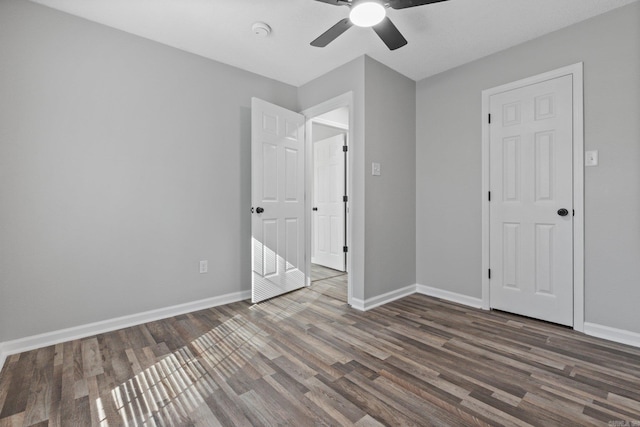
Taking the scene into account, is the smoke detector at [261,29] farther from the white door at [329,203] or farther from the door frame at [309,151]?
the white door at [329,203]

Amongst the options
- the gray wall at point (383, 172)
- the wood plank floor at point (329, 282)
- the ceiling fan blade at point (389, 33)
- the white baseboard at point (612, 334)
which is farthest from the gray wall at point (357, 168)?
the white baseboard at point (612, 334)

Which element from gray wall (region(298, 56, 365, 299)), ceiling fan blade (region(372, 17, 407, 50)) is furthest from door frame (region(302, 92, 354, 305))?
ceiling fan blade (region(372, 17, 407, 50))

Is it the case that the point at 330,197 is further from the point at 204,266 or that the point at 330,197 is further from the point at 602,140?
the point at 602,140

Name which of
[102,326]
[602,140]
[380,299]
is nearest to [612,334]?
[602,140]

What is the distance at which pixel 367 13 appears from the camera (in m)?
1.88

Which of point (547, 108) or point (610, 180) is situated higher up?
point (547, 108)

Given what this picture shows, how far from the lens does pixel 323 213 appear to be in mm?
4988

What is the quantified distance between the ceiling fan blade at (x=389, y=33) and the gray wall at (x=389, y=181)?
2.56ft

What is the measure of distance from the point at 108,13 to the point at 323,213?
353cm

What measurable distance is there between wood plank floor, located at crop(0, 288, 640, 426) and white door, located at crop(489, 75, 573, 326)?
0.91 ft

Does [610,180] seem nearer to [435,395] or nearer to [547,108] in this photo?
[547,108]

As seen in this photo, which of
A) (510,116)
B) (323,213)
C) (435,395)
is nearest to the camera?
(435,395)

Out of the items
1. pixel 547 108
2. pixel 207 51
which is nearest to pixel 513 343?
pixel 547 108

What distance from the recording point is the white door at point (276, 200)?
3152mm
